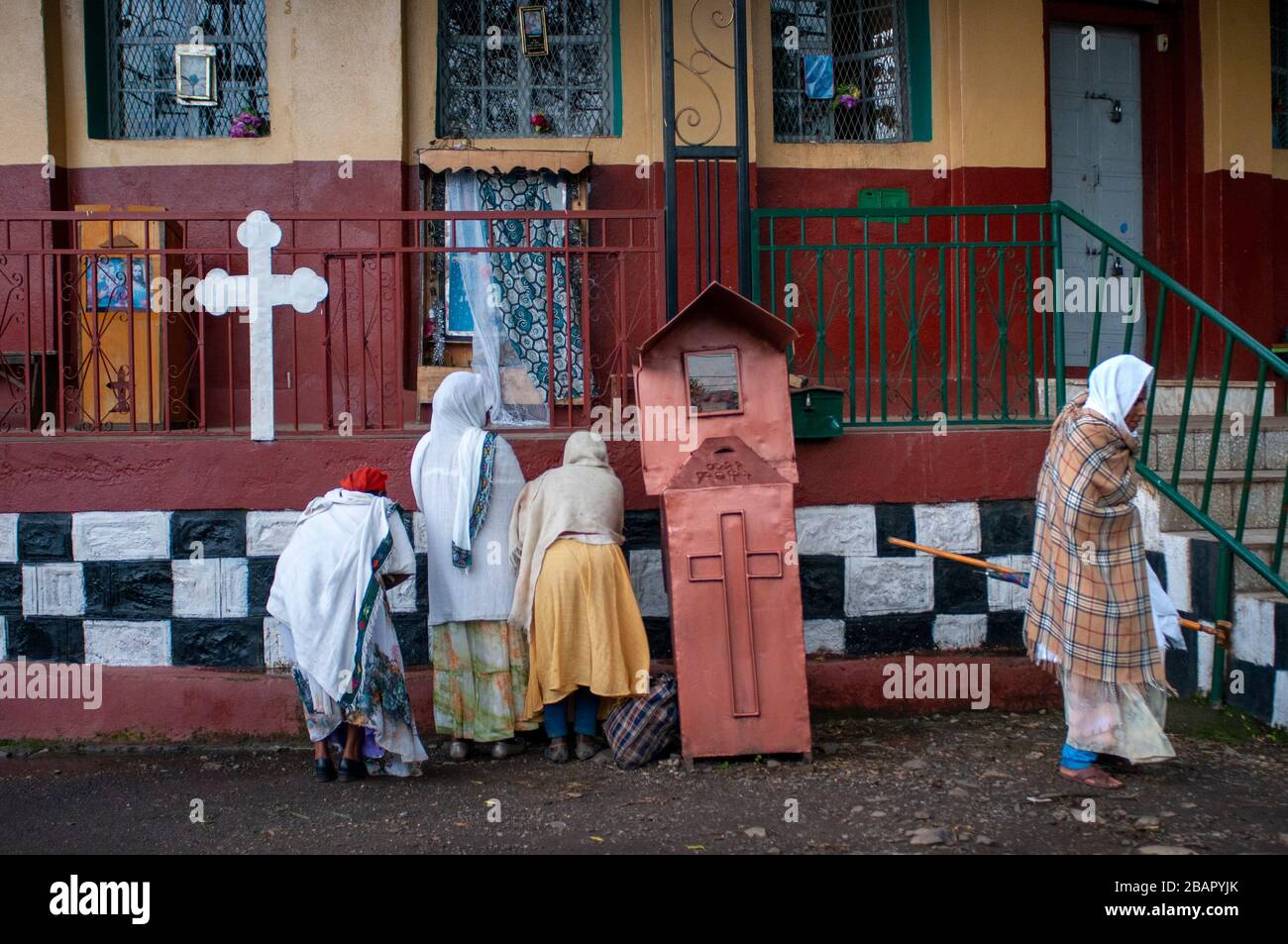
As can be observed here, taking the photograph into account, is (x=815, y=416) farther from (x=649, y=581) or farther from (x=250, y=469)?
(x=250, y=469)

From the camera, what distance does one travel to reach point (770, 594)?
4805 mm

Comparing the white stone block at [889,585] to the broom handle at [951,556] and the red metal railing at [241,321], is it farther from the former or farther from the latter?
the red metal railing at [241,321]

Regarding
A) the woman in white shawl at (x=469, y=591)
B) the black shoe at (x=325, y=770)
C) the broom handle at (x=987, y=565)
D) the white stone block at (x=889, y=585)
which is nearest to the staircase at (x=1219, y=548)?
the broom handle at (x=987, y=565)

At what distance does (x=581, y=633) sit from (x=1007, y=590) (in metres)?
2.39

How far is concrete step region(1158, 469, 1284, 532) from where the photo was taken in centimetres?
562

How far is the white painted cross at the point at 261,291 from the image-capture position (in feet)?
18.3

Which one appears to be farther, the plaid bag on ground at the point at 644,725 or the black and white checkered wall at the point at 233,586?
the black and white checkered wall at the point at 233,586

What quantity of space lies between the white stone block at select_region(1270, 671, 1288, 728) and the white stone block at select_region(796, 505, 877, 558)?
1925 millimetres

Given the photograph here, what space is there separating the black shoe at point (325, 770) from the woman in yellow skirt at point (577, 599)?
0.92m

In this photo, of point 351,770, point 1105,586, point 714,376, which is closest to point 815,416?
point 714,376

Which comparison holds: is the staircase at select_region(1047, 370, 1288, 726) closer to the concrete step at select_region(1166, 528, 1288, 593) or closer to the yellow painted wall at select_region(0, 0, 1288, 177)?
the concrete step at select_region(1166, 528, 1288, 593)

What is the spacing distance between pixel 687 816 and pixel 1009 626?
2400 millimetres

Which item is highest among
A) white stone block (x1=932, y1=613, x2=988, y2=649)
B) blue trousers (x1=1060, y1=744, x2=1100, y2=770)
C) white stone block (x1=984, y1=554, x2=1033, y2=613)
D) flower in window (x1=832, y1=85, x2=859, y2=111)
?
flower in window (x1=832, y1=85, x2=859, y2=111)

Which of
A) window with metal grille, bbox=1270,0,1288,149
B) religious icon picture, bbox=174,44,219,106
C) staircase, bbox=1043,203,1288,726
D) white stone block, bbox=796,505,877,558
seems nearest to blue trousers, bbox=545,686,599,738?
white stone block, bbox=796,505,877,558
